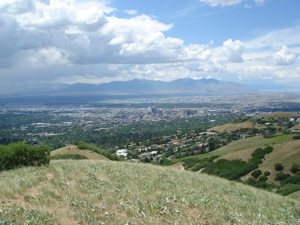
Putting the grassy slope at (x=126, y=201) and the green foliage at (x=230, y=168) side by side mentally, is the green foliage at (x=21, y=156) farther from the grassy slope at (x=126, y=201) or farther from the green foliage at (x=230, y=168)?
the green foliage at (x=230, y=168)

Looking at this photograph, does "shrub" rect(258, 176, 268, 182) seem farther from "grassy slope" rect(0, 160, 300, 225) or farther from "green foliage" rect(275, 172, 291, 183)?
"grassy slope" rect(0, 160, 300, 225)

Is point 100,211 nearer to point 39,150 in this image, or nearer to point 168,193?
point 168,193

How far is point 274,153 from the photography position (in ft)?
161

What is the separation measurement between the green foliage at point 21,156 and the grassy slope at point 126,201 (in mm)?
2303

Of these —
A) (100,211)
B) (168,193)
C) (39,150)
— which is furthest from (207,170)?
(100,211)

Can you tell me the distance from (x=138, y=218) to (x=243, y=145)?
60.4 m

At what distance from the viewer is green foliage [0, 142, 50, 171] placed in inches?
795

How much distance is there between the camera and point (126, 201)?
1295 centimetres

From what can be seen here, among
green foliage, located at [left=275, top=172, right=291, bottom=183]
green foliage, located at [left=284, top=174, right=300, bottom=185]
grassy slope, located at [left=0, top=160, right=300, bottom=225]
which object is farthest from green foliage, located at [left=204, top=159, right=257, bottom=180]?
grassy slope, located at [left=0, top=160, right=300, bottom=225]

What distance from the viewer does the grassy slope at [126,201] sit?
11062 mm

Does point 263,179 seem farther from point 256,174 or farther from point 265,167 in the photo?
point 265,167

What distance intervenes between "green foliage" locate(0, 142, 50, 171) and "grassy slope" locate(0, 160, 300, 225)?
230 cm

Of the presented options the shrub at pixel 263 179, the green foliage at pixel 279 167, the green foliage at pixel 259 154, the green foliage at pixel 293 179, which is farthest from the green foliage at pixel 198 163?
the green foliage at pixel 293 179

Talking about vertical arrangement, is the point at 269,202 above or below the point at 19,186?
below
